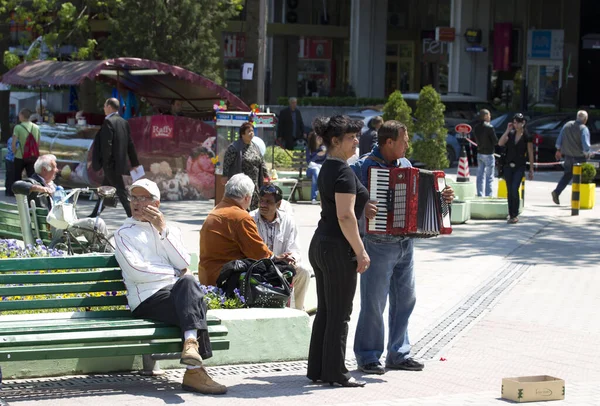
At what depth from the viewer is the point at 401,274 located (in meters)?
8.02

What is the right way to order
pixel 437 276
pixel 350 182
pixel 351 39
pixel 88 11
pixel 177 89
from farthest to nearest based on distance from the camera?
pixel 351 39, pixel 88 11, pixel 177 89, pixel 437 276, pixel 350 182

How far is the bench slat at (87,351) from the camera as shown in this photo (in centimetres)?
656

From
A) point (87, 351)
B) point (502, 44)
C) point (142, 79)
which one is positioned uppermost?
point (502, 44)

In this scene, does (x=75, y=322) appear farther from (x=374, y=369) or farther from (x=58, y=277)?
(x=374, y=369)

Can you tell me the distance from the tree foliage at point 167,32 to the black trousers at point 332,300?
20.6 m

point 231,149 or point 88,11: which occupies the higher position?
point 88,11

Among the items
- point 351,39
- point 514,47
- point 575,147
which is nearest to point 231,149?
point 575,147

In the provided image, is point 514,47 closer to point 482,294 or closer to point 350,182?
point 482,294

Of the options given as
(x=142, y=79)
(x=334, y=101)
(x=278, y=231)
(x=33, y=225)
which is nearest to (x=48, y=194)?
(x=33, y=225)

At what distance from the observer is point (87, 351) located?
6738mm

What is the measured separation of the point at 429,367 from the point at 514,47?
136 ft

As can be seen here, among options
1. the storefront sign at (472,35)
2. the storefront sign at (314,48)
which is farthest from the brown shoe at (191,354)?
the storefront sign at (314,48)

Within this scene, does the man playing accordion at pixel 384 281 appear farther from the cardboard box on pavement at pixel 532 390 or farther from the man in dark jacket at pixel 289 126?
the man in dark jacket at pixel 289 126

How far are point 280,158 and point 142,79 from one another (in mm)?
3316
